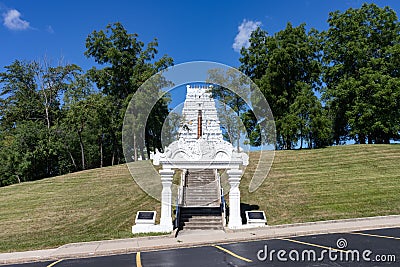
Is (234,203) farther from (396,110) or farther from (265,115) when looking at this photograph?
(396,110)

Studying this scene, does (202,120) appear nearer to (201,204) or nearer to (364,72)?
(201,204)

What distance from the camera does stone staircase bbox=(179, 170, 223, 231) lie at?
16.7m

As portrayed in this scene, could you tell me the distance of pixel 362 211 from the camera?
18.1m

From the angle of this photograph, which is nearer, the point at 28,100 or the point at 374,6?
the point at 374,6

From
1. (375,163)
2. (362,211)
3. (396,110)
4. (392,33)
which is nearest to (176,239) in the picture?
(362,211)

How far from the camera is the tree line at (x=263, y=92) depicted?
39906 mm

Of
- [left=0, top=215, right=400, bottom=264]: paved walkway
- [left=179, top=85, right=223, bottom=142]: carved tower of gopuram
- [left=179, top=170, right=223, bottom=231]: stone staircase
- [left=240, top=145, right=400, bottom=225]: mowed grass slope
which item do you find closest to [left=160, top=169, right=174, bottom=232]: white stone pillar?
[left=0, top=215, right=400, bottom=264]: paved walkway

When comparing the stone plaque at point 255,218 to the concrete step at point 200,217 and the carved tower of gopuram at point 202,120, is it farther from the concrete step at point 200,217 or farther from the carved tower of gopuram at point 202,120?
the carved tower of gopuram at point 202,120

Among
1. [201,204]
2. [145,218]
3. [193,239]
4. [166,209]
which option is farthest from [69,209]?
[193,239]

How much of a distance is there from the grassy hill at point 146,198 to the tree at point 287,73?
8.53m

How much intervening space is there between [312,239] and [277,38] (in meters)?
36.5

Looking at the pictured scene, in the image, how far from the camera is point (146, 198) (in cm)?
2220

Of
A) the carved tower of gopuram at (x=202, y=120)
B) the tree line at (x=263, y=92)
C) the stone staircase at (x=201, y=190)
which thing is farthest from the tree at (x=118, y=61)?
the stone staircase at (x=201, y=190)

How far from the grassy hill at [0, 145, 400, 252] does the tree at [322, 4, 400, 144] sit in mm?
9568
